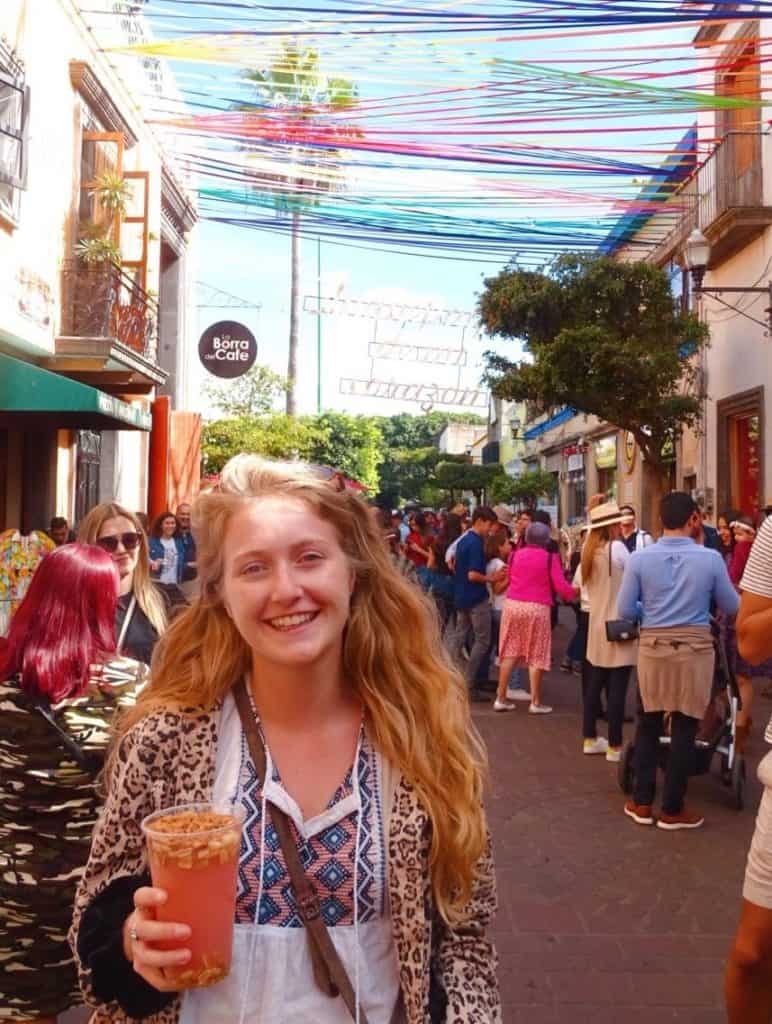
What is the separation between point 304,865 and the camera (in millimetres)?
1828

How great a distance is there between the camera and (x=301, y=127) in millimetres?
11727

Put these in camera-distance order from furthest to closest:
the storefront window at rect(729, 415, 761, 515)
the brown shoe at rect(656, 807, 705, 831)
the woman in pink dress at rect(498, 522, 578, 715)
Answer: the storefront window at rect(729, 415, 761, 515) → the woman in pink dress at rect(498, 522, 578, 715) → the brown shoe at rect(656, 807, 705, 831)

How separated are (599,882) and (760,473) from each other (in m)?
12.2

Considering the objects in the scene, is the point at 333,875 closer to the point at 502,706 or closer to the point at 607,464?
the point at 502,706

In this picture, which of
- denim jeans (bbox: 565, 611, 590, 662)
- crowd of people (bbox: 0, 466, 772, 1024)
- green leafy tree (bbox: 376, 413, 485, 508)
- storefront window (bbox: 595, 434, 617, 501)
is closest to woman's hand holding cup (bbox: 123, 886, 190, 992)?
crowd of people (bbox: 0, 466, 772, 1024)

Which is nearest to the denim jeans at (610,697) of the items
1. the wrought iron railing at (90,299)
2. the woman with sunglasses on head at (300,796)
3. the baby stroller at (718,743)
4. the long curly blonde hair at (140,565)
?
the baby stroller at (718,743)

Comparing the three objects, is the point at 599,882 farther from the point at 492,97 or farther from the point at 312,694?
the point at 492,97

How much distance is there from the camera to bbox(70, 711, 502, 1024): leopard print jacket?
1.83 meters

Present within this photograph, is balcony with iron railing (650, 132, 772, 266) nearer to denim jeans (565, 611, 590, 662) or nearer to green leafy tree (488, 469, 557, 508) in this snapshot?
denim jeans (565, 611, 590, 662)

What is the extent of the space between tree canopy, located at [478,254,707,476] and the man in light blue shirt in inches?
412

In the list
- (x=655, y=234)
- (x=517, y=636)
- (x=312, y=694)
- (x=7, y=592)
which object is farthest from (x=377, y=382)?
(x=312, y=694)

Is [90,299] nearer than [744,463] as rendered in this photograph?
Yes

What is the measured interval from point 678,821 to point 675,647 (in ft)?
3.40

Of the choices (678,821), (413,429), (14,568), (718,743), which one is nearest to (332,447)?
(718,743)
